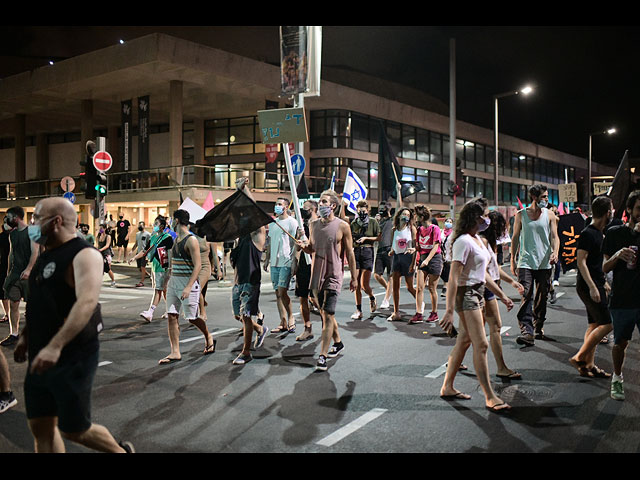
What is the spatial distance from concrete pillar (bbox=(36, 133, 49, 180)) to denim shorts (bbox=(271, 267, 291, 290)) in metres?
38.3

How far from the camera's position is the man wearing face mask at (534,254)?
7566 mm

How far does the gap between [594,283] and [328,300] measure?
2.92 meters

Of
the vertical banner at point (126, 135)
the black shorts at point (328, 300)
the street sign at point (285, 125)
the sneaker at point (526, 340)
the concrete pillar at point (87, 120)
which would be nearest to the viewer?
the black shorts at point (328, 300)

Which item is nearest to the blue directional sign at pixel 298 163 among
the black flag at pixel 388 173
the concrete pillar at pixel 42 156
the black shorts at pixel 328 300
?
the black flag at pixel 388 173

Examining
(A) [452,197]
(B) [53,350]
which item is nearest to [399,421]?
(B) [53,350]

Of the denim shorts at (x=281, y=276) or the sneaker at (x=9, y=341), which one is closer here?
the sneaker at (x=9, y=341)

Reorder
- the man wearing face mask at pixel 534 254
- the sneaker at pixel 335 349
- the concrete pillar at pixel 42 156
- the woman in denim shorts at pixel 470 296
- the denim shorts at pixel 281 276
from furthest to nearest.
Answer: the concrete pillar at pixel 42 156 < the denim shorts at pixel 281 276 < the man wearing face mask at pixel 534 254 < the sneaker at pixel 335 349 < the woman in denim shorts at pixel 470 296

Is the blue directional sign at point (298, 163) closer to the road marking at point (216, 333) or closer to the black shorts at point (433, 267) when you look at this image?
the black shorts at point (433, 267)

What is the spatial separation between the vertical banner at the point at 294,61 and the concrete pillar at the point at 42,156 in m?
34.1

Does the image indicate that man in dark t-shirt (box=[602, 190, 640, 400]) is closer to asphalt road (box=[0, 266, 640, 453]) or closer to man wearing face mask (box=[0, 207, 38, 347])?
asphalt road (box=[0, 266, 640, 453])

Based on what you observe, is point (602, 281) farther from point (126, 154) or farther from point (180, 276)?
point (126, 154)

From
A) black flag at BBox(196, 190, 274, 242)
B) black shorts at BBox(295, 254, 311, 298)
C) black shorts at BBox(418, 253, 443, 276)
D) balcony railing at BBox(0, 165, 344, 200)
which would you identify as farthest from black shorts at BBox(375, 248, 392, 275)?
balcony railing at BBox(0, 165, 344, 200)
